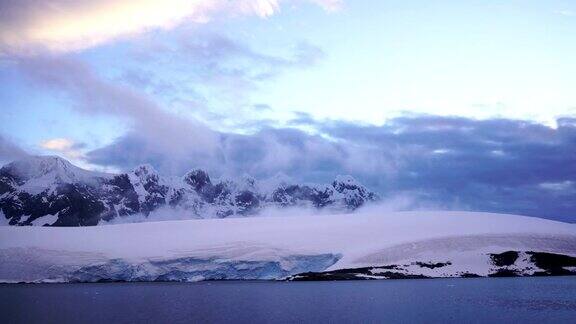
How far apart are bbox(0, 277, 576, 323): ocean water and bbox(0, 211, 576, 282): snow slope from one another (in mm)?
15562

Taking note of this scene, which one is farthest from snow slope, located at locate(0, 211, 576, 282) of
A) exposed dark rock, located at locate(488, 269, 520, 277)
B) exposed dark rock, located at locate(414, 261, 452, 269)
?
exposed dark rock, located at locate(488, 269, 520, 277)

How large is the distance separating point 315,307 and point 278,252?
29.5m

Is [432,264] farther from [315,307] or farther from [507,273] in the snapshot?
[315,307]

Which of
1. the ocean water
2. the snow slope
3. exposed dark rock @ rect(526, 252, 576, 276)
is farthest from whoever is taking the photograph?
the snow slope

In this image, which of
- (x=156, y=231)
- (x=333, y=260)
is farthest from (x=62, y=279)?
(x=333, y=260)

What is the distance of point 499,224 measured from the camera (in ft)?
227

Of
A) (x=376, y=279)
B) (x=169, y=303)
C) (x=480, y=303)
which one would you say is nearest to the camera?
(x=480, y=303)

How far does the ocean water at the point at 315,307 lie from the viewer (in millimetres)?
27938

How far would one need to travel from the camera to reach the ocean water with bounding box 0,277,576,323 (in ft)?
91.7

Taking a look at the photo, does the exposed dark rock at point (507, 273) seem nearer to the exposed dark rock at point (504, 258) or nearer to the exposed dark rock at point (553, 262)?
the exposed dark rock at point (504, 258)

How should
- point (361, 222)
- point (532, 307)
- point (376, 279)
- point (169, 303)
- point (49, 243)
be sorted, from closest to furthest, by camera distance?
point (532, 307) < point (169, 303) < point (376, 279) < point (49, 243) < point (361, 222)

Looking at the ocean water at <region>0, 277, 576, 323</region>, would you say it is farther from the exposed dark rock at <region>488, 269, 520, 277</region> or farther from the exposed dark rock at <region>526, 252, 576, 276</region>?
the exposed dark rock at <region>526, 252, 576, 276</region>

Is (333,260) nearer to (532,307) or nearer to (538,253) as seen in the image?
(538,253)

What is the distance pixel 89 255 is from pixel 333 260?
2539cm
